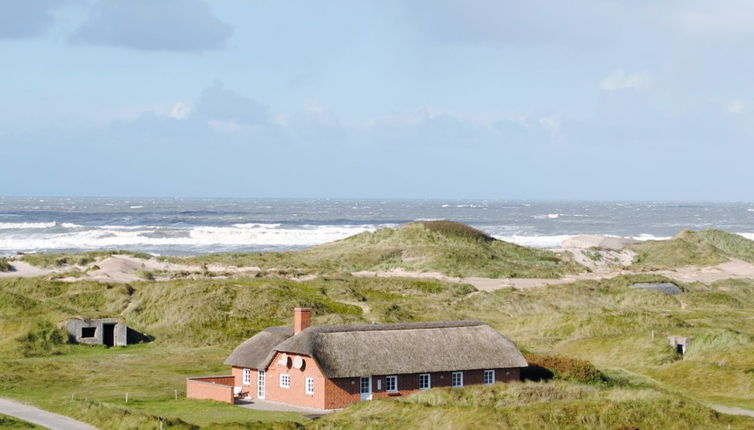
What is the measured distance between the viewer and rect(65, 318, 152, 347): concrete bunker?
2391 inches

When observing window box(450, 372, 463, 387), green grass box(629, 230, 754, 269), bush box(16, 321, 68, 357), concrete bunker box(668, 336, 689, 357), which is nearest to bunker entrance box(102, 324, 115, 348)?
bush box(16, 321, 68, 357)

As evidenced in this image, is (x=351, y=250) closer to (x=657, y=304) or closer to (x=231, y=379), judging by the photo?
(x=657, y=304)

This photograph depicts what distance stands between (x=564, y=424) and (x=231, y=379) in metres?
16.4

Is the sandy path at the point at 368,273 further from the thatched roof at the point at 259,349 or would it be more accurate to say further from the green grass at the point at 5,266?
the thatched roof at the point at 259,349

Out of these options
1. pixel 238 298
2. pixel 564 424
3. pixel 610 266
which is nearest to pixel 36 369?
pixel 238 298

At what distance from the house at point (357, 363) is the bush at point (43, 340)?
15917 mm

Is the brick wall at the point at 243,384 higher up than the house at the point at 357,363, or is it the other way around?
the house at the point at 357,363

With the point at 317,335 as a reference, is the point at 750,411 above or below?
below

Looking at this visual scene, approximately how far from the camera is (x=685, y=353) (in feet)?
184

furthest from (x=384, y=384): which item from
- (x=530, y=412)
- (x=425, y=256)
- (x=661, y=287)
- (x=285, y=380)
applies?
(x=425, y=256)

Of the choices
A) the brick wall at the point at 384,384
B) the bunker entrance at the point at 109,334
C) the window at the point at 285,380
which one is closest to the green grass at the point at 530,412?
the brick wall at the point at 384,384

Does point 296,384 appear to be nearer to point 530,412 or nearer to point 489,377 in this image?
point 489,377

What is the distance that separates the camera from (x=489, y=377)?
4472 cm

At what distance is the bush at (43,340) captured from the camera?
57625mm
